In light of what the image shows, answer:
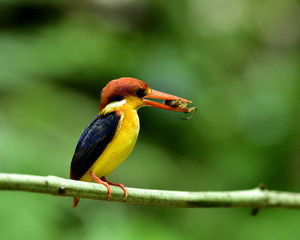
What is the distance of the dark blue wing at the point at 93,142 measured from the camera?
1564mm

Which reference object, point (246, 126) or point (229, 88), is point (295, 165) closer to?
point (246, 126)

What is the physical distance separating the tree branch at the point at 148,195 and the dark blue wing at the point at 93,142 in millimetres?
138

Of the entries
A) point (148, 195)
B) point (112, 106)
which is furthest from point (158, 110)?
point (148, 195)

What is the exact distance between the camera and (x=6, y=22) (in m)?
5.84

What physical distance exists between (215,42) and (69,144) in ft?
9.37

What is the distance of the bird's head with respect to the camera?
151 cm

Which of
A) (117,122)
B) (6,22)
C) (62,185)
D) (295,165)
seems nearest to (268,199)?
(117,122)

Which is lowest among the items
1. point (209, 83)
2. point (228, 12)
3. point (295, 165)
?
point (295, 165)

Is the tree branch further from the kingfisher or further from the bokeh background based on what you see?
the bokeh background

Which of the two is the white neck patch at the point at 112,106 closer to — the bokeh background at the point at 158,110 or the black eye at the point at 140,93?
A: the black eye at the point at 140,93

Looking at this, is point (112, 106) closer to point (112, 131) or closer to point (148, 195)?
point (112, 131)

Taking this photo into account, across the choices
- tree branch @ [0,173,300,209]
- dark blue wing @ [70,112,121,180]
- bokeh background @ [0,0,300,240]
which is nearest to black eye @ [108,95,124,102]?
dark blue wing @ [70,112,121,180]

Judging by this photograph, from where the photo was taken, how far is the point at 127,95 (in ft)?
5.12

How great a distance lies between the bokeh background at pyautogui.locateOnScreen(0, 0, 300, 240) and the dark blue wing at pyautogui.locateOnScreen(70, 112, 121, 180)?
4.32ft
